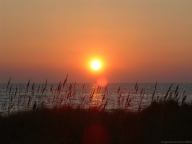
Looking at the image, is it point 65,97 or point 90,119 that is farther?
point 65,97

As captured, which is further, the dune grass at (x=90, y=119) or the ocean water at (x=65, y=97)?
the ocean water at (x=65, y=97)

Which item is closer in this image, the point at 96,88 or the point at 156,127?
the point at 156,127

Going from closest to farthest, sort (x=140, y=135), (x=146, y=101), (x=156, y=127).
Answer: (x=140, y=135) < (x=156, y=127) < (x=146, y=101)

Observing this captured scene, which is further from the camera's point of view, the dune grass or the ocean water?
the ocean water

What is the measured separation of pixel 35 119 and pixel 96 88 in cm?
367

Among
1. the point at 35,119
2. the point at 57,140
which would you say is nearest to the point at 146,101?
the point at 35,119

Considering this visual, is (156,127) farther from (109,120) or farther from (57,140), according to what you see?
(57,140)

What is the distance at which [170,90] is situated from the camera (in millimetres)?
15453

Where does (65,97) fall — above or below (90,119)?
above

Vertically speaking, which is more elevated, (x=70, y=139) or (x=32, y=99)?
(x=32, y=99)

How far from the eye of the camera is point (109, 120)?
1297cm

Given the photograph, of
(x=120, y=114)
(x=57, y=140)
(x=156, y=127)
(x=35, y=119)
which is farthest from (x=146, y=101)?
(x=57, y=140)

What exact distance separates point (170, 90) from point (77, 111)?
3457mm

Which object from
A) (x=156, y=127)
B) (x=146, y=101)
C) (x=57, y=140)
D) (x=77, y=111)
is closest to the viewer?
(x=57, y=140)
